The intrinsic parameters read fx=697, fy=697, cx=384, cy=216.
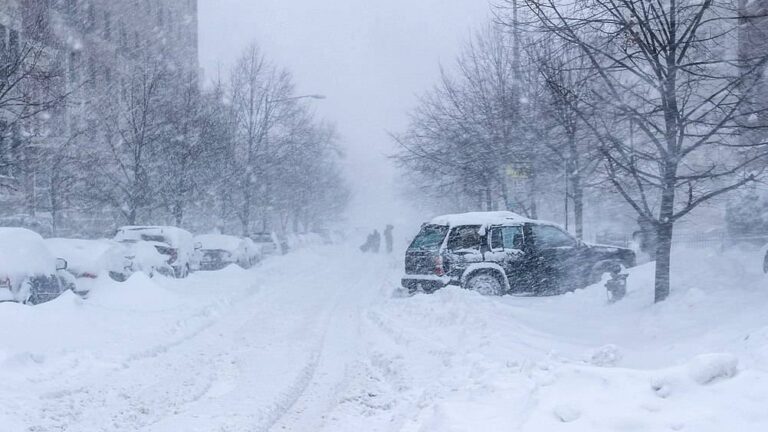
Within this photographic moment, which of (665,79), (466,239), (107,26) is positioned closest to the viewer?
(665,79)

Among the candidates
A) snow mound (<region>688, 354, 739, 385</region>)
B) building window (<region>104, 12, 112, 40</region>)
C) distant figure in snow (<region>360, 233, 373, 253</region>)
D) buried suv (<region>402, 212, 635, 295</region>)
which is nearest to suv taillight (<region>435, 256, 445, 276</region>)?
buried suv (<region>402, 212, 635, 295</region>)

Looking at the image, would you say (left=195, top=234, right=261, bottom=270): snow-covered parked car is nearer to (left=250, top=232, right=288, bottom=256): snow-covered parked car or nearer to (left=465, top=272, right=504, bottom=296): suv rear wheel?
(left=250, top=232, right=288, bottom=256): snow-covered parked car

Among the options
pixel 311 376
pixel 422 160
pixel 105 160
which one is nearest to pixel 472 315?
pixel 311 376

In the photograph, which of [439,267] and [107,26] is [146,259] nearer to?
[439,267]

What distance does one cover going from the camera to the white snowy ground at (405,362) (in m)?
4.39

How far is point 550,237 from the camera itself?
13.3 meters

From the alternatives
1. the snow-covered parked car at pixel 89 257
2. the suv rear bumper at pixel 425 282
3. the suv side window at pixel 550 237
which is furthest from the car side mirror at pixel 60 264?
the suv side window at pixel 550 237

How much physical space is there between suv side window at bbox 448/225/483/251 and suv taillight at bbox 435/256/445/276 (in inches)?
11.3

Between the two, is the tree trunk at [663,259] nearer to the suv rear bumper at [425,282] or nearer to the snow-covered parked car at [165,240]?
the suv rear bumper at [425,282]

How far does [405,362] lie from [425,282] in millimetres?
5109

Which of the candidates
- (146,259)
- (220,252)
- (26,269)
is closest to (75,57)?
(220,252)

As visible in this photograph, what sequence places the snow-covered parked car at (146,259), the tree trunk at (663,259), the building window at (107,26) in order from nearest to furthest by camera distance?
the tree trunk at (663,259)
the snow-covered parked car at (146,259)
the building window at (107,26)

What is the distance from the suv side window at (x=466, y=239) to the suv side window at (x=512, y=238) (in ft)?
1.59

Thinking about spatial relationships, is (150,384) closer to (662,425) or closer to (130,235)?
(662,425)
